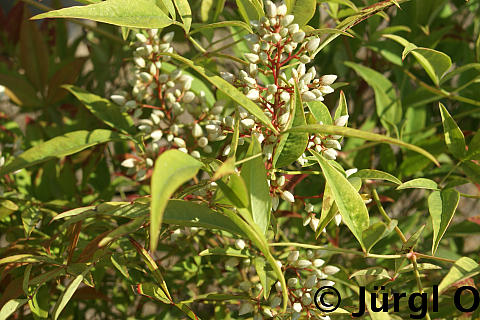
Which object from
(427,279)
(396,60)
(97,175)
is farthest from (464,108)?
(97,175)

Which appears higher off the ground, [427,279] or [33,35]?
[33,35]

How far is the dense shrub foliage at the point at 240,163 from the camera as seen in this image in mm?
424

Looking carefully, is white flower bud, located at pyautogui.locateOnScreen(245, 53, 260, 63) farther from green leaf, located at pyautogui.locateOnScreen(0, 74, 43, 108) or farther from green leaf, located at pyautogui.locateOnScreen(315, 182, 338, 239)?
green leaf, located at pyautogui.locateOnScreen(0, 74, 43, 108)

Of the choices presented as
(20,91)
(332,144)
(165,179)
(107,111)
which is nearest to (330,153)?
(332,144)

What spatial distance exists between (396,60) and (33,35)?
59cm

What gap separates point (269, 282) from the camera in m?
0.55

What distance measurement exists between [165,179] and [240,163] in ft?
0.27

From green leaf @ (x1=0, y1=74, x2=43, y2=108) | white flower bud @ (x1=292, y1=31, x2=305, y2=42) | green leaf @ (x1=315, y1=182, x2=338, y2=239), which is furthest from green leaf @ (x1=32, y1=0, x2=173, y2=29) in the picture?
green leaf @ (x1=0, y1=74, x2=43, y2=108)

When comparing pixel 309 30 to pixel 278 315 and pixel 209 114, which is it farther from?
pixel 278 315

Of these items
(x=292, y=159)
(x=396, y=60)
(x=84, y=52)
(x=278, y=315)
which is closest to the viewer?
(x=292, y=159)

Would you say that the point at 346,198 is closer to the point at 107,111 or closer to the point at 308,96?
the point at 308,96

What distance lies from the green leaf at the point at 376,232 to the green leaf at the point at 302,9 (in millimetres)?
217

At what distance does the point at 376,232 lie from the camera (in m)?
0.44

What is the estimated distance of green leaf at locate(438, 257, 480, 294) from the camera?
42 cm
